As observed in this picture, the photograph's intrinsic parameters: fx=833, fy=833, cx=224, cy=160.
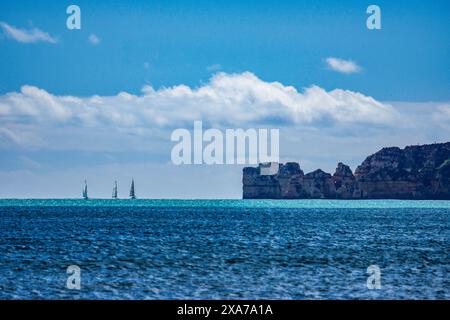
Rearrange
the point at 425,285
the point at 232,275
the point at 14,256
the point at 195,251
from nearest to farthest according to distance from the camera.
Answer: the point at 425,285 → the point at 232,275 → the point at 14,256 → the point at 195,251

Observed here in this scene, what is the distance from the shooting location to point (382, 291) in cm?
4088

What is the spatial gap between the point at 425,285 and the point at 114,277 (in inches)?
667

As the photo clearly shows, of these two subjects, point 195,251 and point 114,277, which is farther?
point 195,251

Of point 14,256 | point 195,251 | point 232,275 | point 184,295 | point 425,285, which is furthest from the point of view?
point 195,251

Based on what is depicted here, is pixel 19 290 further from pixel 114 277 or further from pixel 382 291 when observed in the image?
pixel 382 291

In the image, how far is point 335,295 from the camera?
130ft
